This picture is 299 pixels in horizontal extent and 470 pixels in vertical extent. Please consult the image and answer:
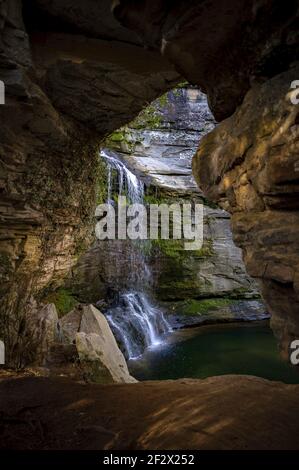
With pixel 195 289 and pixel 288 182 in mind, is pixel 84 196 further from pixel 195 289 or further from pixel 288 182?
pixel 195 289

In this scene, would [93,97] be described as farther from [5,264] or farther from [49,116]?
[5,264]

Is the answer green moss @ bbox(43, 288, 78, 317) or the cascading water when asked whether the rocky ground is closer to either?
the cascading water

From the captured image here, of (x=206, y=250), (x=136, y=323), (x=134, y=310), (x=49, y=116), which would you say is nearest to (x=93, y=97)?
(x=49, y=116)

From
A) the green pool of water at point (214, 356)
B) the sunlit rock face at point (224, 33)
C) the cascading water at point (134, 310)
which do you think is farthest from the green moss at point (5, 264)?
the cascading water at point (134, 310)

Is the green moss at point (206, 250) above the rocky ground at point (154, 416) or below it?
above

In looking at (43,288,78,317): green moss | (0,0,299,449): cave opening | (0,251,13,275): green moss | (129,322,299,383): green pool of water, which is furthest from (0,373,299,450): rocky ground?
(43,288,78,317): green moss

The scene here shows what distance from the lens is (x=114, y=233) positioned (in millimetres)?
14695

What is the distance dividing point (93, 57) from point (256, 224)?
4276 millimetres

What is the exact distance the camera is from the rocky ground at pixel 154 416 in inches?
107

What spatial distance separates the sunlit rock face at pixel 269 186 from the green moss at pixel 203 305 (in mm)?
12222

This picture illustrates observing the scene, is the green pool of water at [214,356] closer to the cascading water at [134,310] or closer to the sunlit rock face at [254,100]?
the cascading water at [134,310]

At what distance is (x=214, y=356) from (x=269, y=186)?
10.3 meters

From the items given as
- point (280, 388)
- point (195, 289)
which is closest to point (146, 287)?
point (195, 289)

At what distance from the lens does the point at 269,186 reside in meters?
3.50
